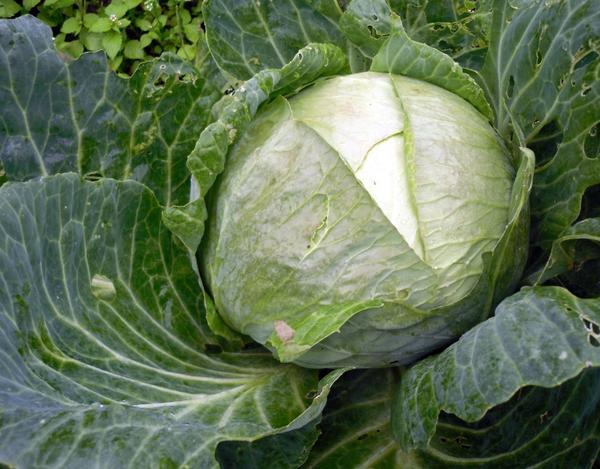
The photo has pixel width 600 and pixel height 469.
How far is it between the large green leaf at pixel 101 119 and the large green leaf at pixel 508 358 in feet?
3.02

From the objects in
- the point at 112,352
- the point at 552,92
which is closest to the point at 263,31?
the point at 552,92

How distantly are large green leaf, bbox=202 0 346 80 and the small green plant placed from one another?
121cm

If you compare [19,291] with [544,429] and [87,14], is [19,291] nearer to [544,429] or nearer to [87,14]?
[544,429]

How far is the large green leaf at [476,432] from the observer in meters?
1.69

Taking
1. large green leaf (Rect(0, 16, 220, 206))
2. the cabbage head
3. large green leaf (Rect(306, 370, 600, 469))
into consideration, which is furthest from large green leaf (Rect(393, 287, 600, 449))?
large green leaf (Rect(0, 16, 220, 206))

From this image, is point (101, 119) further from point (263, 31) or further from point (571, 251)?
point (571, 251)

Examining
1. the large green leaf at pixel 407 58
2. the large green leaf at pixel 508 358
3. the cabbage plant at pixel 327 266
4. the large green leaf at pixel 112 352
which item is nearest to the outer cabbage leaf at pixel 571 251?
the cabbage plant at pixel 327 266

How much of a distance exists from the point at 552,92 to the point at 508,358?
0.68m

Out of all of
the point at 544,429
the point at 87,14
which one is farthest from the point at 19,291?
the point at 87,14

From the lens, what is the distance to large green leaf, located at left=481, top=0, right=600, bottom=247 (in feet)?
5.35

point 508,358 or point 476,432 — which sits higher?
point 508,358

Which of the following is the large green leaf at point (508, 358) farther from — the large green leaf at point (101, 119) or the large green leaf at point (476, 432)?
the large green leaf at point (101, 119)

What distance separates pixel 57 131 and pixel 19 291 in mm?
547

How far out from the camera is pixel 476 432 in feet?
5.78
